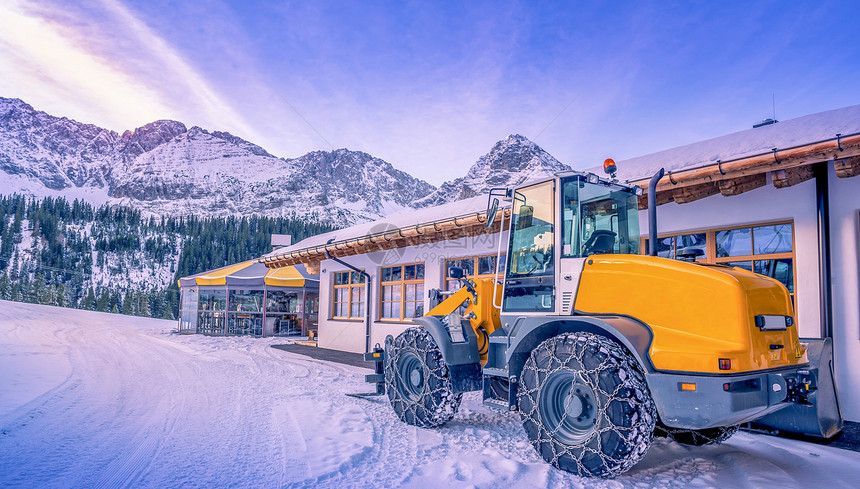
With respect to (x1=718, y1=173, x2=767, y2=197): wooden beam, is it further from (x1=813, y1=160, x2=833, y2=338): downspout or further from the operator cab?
the operator cab

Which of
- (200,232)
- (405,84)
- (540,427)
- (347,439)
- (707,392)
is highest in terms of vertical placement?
(200,232)

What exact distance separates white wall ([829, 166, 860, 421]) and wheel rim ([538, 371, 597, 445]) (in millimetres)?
3654

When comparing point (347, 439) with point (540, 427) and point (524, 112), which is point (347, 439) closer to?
point (540, 427)

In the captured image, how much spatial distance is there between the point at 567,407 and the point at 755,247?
13.6 ft

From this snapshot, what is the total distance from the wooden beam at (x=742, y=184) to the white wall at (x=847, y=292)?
2.37ft

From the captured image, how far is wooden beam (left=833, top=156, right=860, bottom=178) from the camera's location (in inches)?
199

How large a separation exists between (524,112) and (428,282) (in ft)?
13.3

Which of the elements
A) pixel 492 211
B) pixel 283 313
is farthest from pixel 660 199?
pixel 283 313

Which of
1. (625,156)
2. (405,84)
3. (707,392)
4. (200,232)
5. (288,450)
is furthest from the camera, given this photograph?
(200,232)

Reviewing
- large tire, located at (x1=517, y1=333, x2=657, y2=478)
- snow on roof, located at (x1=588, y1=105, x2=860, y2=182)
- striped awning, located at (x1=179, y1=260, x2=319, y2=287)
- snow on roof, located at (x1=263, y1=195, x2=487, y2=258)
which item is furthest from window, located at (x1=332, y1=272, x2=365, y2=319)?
large tire, located at (x1=517, y1=333, x2=657, y2=478)

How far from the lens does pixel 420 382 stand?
5.11 metres

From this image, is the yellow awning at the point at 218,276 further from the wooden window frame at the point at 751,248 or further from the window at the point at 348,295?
the wooden window frame at the point at 751,248

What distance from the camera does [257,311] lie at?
20.5 meters

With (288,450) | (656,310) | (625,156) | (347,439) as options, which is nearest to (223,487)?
(288,450)
